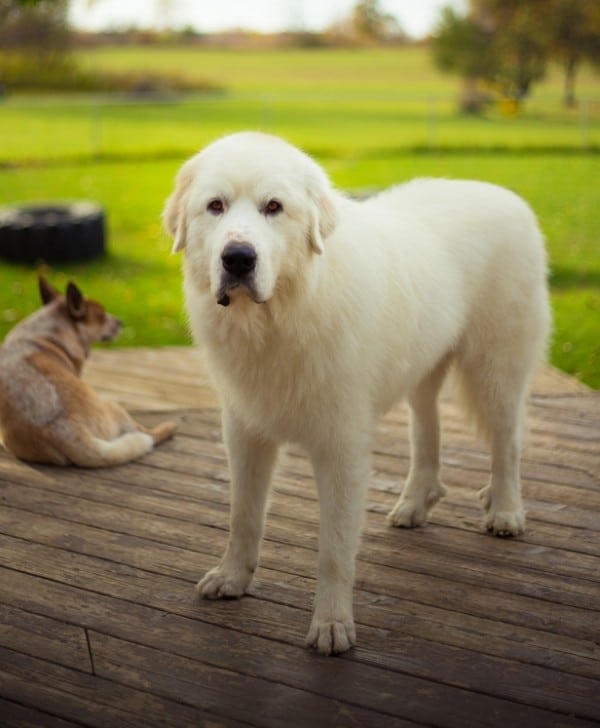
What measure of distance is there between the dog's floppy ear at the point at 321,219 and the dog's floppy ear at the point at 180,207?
423 mm

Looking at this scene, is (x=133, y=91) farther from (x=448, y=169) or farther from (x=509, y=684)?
(x=509, y=684)

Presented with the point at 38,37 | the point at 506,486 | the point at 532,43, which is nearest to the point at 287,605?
the point at 506,486

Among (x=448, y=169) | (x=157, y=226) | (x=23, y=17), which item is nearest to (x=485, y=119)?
(x=448, y=169)

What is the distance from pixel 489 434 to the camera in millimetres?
4273

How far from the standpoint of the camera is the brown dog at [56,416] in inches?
192

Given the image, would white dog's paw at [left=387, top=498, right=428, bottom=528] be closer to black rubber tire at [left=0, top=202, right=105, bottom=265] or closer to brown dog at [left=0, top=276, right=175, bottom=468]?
brown dog at [left=0, top=276, right=175, bottom=468]

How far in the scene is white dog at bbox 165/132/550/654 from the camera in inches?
124

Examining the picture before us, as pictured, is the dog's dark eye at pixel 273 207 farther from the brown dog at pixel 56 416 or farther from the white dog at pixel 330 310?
the brown dog at pixel 56 416

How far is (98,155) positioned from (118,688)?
15.5 m

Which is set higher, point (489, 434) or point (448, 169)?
point (489, 434)

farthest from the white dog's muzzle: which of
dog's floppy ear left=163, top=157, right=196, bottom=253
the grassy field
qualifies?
the grassy field

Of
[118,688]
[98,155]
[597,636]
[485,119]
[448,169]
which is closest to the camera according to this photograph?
[118,688]

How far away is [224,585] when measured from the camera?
3.69m

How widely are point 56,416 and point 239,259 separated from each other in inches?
87.9
